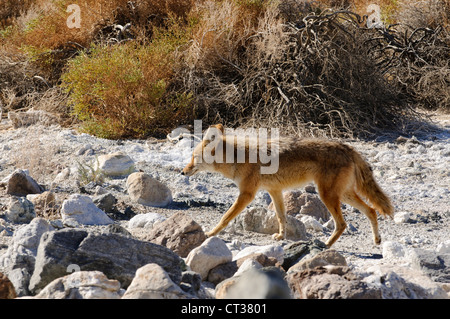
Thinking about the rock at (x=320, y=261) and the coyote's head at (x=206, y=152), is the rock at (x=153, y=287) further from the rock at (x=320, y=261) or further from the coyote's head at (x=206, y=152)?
the coyote's head at (x=206, y=152)

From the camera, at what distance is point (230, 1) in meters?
11.9

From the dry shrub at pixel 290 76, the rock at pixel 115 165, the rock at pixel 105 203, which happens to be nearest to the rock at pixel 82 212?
the rock at pixel 105 203

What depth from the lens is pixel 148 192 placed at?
699cm

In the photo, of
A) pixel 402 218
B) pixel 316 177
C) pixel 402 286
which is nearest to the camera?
pixel 402 286

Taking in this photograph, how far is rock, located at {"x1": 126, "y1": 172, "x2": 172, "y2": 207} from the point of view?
22.9ft

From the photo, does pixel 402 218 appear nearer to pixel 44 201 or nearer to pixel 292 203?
pixel 292 203

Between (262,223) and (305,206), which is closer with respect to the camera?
(262,223)

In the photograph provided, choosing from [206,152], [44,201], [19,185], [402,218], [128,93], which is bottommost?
[402,218]

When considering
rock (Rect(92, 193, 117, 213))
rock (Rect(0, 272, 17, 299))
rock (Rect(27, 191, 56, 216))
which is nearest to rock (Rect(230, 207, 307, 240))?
rock (Rect(92, 193, 117, 213))

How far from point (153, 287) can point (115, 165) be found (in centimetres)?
487

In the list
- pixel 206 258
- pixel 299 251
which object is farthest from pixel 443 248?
pixel 206 258

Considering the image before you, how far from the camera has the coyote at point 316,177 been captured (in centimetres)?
573

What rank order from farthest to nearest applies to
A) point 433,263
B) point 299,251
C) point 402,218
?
1. point 402,218
2. point 299,251
3. point 433,263

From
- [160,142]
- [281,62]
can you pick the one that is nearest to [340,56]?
[281,62]
